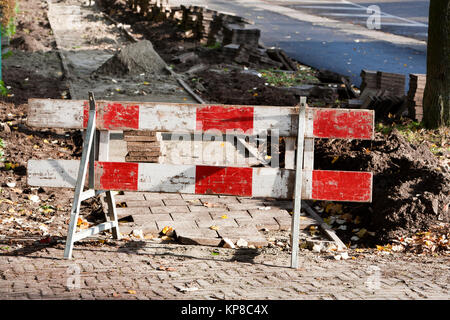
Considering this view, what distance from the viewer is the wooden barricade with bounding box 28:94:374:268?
18.3 ft

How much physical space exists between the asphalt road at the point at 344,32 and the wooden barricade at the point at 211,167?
35.6ft

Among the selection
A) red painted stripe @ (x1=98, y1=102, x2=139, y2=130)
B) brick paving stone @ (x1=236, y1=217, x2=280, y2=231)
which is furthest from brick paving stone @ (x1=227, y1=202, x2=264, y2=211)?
red painted stripe @ (x1=98, y1=102, x2=139, y2=130)

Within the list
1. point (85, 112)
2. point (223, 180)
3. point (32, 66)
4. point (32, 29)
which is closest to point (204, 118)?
point (223, 180)

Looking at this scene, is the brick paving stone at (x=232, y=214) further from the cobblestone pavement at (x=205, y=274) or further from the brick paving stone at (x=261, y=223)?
the cobblestone pavement at (x=205, y=274)

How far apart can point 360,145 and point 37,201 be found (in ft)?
13.7

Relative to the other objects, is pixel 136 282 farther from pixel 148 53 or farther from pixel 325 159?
pixel 148 53

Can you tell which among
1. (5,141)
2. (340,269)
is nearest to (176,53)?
(5,141)

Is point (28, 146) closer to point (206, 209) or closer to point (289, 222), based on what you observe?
point (206, 209)

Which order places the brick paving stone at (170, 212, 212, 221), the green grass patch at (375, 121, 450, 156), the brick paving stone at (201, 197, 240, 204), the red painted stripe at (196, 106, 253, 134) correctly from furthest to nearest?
the green grass patch at (375, 121, 450, 156), the brick paving stone at (201, 197, 240, 204), the brick paving stone at (170, 212, 212, 221), the red painted stripe at (196, 106, 253, 134)

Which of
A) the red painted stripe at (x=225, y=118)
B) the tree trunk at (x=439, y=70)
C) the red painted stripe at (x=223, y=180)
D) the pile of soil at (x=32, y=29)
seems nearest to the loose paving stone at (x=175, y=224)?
the red painted stripe at (x=223, y=180)

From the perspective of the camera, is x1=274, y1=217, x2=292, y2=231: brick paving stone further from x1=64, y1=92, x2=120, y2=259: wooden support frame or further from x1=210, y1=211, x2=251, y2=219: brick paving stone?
x1=64, y1=92, x2=120, y2=259: wooden support frame

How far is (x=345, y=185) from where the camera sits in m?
5.64

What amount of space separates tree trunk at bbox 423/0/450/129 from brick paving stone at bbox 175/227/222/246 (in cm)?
482

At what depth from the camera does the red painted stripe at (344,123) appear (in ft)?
18.2
